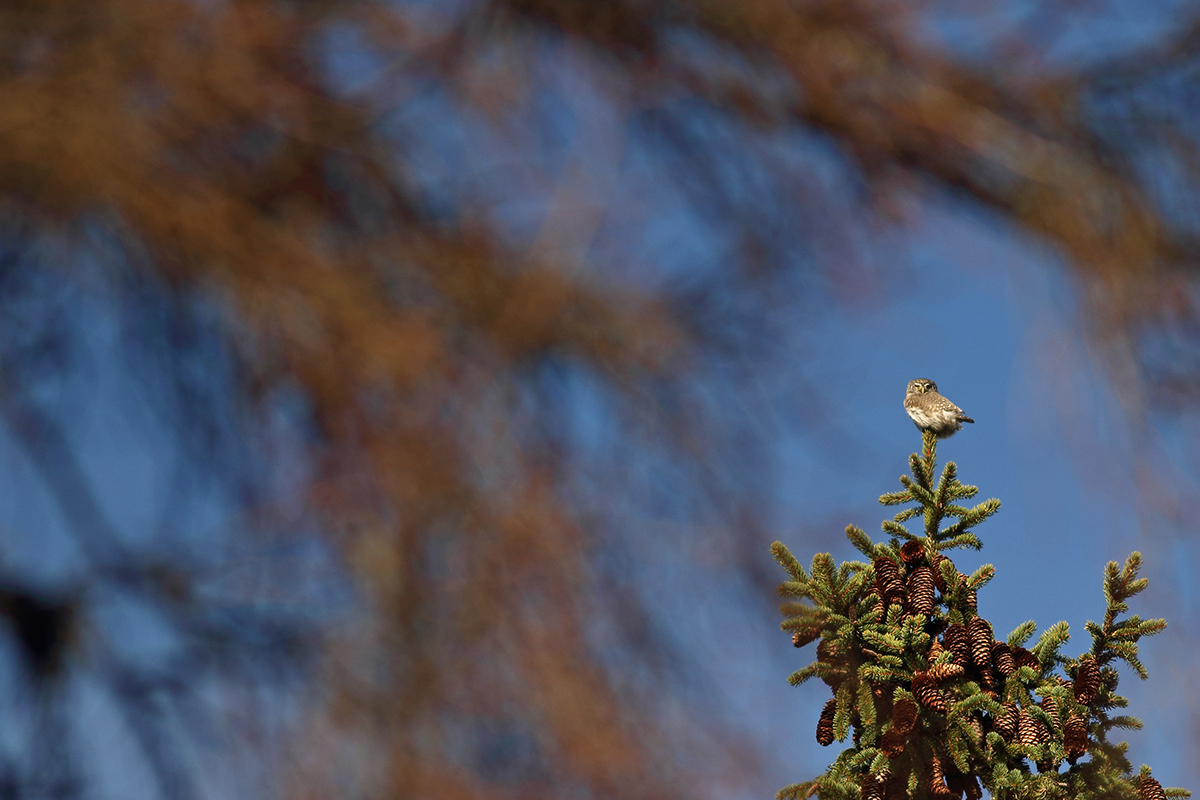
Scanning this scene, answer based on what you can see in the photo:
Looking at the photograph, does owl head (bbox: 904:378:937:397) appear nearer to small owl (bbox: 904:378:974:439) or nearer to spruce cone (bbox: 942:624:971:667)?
small owl (bbox: 904:378:974:439)

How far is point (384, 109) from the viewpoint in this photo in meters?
1.78

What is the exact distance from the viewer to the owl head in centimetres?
108

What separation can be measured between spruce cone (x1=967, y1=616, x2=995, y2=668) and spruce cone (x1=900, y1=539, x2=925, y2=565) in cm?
7

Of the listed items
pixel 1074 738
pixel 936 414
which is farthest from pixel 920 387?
pixel 1074 738

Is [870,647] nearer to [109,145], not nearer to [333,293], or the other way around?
[333,293]

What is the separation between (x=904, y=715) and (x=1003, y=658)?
0.27 ft

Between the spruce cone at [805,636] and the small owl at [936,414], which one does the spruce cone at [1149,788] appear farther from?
the small owl at [936,414]

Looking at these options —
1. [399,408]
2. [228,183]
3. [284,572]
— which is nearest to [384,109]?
[228,183]

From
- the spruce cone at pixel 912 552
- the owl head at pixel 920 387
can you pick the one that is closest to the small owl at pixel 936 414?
the owl head at pixel 920 387

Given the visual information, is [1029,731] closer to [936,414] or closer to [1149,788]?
[1149,788]

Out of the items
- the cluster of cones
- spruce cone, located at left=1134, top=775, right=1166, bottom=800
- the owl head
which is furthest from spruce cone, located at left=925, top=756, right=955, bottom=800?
the owl head

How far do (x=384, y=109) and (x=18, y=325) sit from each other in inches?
29.4

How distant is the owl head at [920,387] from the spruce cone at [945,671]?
0.55m

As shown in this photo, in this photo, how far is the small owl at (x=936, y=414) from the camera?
992 mm
